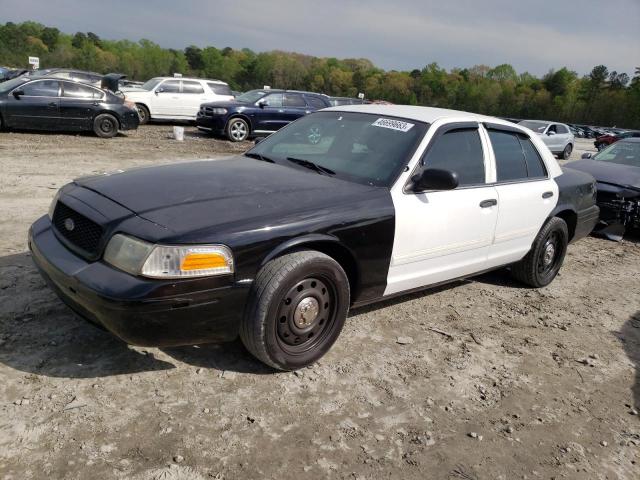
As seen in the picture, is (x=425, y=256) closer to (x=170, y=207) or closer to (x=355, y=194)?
(x=355, y=194)

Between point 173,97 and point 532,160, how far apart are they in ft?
49.1

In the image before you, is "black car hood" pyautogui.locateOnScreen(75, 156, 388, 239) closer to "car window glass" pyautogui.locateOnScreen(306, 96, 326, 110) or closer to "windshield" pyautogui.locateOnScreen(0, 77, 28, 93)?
"windshield" pyautogui.locateOnScreen(0, 77, 28, 93)

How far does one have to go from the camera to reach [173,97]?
1755 cm

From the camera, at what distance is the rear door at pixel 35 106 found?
1228 centimetres

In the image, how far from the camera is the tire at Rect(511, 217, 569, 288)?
16.4 ft

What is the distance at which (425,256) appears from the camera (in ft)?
12.5

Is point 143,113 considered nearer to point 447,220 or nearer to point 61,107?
point 61,107

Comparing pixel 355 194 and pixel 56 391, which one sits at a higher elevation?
pixel 355 194

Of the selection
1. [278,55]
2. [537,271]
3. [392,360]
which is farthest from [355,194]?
[278,55]

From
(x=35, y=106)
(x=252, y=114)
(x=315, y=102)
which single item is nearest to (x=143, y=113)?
(x=252, y=114)

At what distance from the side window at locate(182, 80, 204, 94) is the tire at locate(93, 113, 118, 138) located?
459 cm

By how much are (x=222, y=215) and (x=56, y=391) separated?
129 centimetres

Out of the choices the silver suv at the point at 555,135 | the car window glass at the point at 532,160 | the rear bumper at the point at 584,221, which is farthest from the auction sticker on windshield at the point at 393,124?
the silver suv at the point at 555,135

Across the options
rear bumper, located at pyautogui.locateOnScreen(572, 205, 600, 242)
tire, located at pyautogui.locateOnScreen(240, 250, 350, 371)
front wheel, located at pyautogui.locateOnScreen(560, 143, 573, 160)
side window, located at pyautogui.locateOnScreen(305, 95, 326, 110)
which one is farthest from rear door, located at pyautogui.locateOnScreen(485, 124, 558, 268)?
front wheel, located at pyautogui.locateOnScreen(560, 143, 573, 160)
